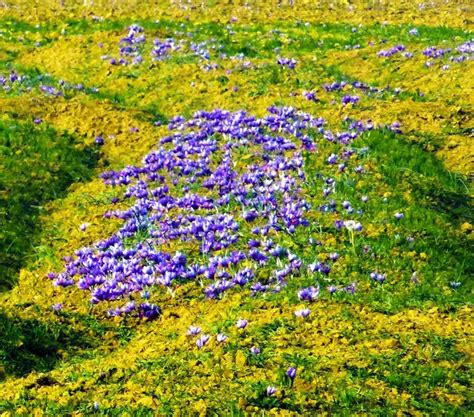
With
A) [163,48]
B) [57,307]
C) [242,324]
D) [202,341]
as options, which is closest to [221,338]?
[202,341]

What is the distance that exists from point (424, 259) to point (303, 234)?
5.59ft

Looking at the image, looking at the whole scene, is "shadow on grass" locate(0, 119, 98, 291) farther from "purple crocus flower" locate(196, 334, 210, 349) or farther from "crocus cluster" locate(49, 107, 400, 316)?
"purple crocus flower" locate(196, 334, 210, 349)

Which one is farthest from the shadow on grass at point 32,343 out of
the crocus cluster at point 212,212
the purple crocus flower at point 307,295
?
the purple crocus flower at point 307,295

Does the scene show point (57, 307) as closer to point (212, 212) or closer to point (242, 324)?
point (242, 324)

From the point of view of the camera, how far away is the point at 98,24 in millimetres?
24297

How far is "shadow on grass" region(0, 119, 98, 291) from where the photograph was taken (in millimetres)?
10664

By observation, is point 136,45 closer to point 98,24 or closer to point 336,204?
point 98,24

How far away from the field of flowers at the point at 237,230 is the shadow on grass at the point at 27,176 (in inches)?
1.9

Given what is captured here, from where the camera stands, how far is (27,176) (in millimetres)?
12797

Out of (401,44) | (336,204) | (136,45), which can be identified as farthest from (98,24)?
(336,204)

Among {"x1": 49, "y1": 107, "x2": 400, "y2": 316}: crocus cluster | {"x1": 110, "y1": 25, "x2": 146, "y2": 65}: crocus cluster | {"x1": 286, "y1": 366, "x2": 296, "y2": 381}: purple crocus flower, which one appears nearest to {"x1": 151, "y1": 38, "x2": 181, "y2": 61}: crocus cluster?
{"x1": 110, "y1": 25, "x2": 146, "y2": 65}: crocus cluster

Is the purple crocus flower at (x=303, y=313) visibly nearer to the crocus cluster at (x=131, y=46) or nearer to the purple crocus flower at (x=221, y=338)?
the purple crocus flower at (x=221, y=338)

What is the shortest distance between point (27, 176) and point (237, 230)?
4973 millimetres

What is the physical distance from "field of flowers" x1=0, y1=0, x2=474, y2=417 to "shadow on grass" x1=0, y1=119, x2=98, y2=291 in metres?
0.05
